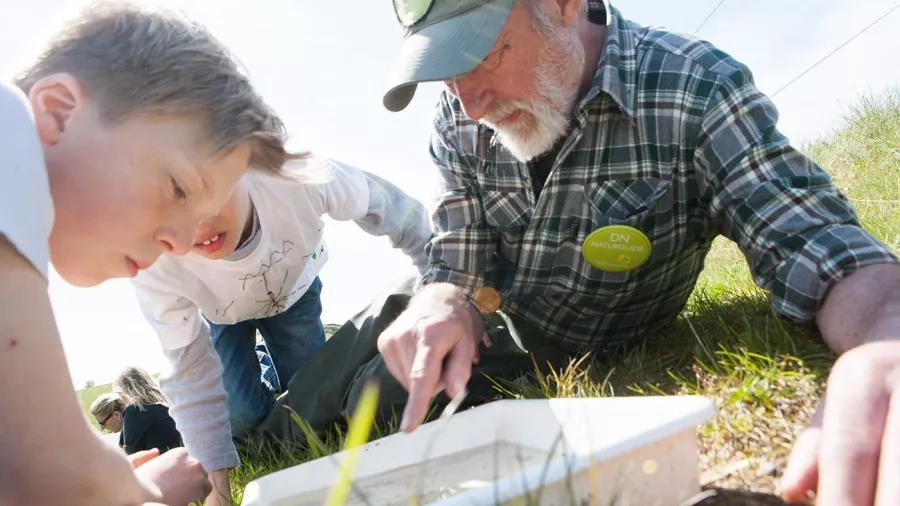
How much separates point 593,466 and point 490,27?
1.38 meters

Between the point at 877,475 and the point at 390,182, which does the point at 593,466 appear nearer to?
the point at 877,475

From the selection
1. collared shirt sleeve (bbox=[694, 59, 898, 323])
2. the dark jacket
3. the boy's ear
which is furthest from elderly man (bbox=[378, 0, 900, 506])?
the dark jacket

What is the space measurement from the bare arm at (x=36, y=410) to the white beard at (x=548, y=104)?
1407 mm

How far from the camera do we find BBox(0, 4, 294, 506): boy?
99 centimetres

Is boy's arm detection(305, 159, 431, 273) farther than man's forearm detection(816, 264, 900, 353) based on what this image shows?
Yes

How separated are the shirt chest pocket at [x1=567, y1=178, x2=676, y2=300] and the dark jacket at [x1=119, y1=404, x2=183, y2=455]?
2501 mm

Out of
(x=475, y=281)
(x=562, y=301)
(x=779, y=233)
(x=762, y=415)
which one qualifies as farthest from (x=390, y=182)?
(x=762, y=415)

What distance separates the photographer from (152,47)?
1.55 metres


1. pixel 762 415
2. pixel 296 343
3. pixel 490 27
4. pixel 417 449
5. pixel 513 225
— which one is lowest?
pixel 296 343

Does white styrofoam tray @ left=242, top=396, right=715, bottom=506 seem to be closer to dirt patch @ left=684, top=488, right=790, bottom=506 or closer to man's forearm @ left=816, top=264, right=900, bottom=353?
dirt patch @ left=684, top=488, right=790, bottom=506

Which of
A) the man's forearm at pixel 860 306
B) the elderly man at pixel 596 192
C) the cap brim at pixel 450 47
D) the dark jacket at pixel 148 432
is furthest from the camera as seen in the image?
the dark jacket at pixel 148 432

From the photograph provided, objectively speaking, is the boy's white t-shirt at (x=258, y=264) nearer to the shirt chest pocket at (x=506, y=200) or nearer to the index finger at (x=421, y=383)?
the shirt chest pocket at (x=506, y=200)

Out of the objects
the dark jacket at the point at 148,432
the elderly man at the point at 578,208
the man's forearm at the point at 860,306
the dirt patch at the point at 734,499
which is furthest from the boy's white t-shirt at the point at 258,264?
the dirt patch at the point at 734,499

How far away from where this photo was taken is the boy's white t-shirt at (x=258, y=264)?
2668 millimetres
